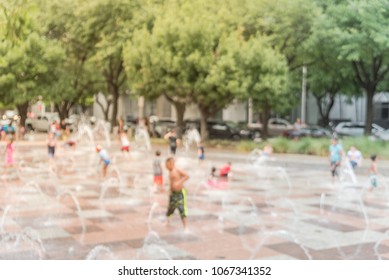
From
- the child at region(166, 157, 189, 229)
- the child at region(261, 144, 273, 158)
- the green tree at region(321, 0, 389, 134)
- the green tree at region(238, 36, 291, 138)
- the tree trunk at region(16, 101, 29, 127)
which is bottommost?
the child at region(261, 144, 273, 158)

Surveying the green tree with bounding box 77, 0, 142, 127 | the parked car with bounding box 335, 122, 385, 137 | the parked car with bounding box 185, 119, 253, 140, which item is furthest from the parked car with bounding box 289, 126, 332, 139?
the green tree with bounding box 77, 0, 142, 127

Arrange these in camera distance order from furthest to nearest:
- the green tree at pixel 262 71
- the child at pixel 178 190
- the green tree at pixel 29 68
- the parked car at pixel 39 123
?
the parked car at pixel 39 123 → the green tree at pixel 29 68 → the green tree at pixel 262 71 → the child at pixel 178 190

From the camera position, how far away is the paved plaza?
314 inches

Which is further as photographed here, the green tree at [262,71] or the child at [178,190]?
the green tree at [262,71]

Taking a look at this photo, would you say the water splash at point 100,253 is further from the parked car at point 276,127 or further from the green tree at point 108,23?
the parked car at point 276,127

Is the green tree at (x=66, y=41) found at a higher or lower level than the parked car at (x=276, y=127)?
higher

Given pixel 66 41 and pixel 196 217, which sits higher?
pixel 66 41

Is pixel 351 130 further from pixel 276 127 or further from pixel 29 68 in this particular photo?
pixel 29 68

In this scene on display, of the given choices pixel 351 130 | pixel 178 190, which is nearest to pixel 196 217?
pixel 178 190

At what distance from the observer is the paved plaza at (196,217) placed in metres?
7.96

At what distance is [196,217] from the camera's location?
10.4 metres

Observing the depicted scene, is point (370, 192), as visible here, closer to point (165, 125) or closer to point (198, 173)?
point (198, 173)

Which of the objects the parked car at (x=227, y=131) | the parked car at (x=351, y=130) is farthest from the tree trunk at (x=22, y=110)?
the parked car at (x=351, y=130)

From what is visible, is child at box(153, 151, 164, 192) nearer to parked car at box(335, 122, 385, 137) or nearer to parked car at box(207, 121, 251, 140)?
parked car at box(207, 121, 251, 140)
